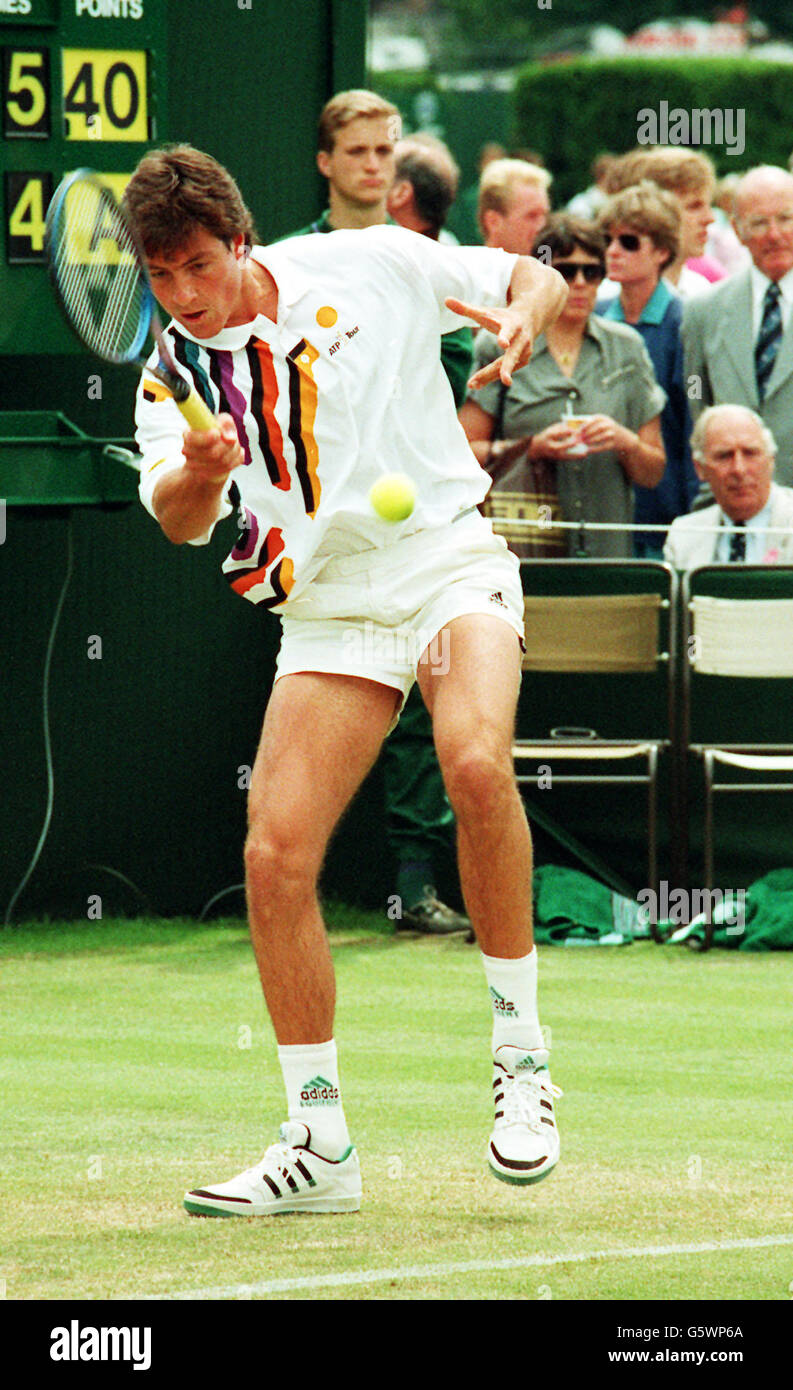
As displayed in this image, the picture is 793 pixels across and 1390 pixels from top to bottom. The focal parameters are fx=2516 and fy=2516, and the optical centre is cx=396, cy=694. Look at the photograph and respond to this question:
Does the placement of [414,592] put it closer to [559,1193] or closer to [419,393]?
[419,393]

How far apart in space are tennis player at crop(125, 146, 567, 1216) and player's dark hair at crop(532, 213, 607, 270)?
3882 mm

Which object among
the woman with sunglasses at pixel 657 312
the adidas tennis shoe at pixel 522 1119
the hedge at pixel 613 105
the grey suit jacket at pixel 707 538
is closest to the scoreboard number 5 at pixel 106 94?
the woman with sunglasses at pixel 657 312

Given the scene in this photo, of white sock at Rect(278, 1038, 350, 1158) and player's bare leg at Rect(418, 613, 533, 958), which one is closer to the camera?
player's bare leg at Rect(418, 613, 533, 958)

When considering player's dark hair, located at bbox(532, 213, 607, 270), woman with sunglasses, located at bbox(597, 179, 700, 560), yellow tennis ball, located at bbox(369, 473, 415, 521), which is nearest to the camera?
yellow tennis ball, located at bbox(369, 473, 415, 521)

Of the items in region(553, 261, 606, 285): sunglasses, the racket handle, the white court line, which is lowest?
the white court line

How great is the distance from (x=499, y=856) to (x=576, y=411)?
14.2 feet

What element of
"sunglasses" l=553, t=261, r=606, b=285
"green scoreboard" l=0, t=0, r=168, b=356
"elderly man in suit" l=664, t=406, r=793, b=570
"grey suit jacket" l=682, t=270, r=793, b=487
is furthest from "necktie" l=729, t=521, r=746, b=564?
"green scoreboard" l=0, t=0, r=168, b=356

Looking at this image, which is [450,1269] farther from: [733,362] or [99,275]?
[733,362]

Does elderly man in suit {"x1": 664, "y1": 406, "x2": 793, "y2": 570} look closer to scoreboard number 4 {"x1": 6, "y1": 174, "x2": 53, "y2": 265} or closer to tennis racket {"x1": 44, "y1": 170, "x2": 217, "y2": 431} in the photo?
scoreboard number 4 {"x1": 6, "y1": 174, "x2": 53, "y2": 265}

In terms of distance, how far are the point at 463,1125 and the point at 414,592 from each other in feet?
4.82

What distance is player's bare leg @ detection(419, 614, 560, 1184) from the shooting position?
5289 millimetres

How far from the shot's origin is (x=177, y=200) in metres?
5.12
